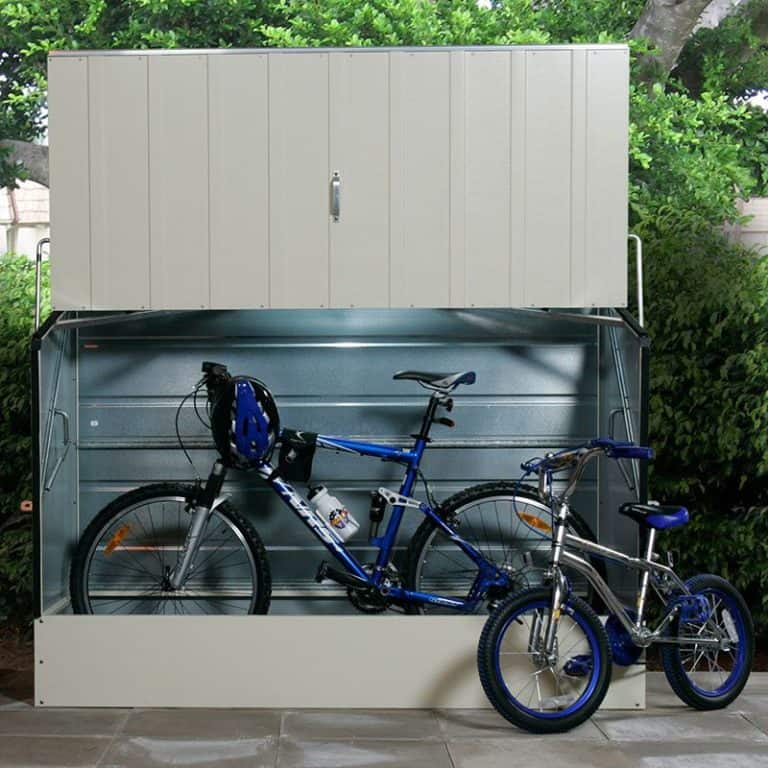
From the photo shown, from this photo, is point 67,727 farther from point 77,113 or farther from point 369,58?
point 369,58

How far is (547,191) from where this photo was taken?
4309 millimetres

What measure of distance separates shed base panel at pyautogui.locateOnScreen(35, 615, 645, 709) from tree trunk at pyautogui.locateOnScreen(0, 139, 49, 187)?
5.64 m

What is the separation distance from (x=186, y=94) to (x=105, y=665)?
1932mm

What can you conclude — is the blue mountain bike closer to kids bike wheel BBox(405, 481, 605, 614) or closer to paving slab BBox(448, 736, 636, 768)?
kids bike wheel BBox(405, 481, 605, 614)

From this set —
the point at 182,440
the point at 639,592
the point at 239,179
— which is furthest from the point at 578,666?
the point at 239,179

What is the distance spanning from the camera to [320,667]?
427cm

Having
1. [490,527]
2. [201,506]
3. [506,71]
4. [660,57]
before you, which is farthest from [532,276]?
[660,57]

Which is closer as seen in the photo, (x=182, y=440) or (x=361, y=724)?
(x=361, y=724)

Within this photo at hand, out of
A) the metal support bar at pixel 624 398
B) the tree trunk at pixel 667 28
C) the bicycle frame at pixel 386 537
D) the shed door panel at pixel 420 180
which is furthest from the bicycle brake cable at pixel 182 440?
the tree trunk at pixel 667 28

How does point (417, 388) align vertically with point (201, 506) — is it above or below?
above

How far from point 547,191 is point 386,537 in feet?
4.48

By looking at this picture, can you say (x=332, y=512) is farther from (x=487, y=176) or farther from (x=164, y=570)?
(x=487, y=176)

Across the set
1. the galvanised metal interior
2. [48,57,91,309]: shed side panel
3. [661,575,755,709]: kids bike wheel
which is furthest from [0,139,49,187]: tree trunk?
[661,575,755,709]: kids bike wheel

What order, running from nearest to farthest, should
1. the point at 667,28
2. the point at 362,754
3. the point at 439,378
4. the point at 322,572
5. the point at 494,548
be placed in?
the point at 362,754 → the point at 322,572 → the point at 439,378 → the point at 494,548 → the point at 667,28
